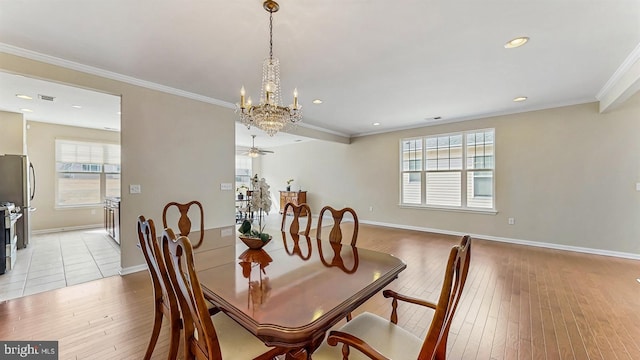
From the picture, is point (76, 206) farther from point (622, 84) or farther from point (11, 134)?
point (622, 84)

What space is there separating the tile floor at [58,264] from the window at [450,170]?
6010 mm

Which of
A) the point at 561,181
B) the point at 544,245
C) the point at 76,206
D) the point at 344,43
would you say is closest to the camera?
the point at 344,43

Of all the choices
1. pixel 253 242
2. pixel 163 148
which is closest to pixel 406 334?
pixel 253 242

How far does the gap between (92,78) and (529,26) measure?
469 centimetres

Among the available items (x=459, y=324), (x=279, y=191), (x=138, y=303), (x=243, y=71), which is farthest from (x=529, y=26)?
(x=279, y=191)

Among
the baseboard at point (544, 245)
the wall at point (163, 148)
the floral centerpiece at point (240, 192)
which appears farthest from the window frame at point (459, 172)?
the floral centerpiece at point (240, 192)

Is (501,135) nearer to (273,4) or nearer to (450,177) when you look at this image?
(450,177)

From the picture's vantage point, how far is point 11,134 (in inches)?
182

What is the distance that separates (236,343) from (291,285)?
1.23 feet

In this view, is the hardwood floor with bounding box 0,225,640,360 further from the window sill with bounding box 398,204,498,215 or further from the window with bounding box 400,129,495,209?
the window with bounding box 400,129,495,209

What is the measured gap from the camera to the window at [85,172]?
5973 mm

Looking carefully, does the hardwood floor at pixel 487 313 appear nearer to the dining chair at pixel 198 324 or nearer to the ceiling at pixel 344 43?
the dining chair at pixel 198 324

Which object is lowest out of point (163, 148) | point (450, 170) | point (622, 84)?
point (450, 170)

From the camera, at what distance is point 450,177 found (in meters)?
5.77
